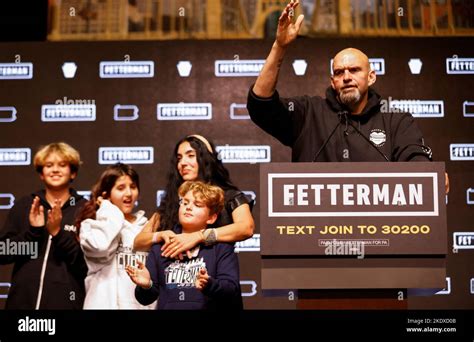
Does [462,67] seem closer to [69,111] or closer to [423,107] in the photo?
[423,107]

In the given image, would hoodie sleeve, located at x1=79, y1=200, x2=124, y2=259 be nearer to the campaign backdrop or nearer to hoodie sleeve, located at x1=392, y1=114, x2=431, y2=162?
hoodie sleeve, located at x1=392, y1=114, x2=431, y2=162

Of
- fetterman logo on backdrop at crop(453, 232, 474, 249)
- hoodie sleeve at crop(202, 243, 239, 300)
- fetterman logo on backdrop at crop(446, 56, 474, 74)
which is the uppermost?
fetterman logo on backdrop at crop(446, 56, 474, 74)

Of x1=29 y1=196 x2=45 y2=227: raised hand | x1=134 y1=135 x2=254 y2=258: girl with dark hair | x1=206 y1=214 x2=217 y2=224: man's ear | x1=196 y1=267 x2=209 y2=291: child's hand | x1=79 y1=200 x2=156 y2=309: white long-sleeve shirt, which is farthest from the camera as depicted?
x1=29 y1=196 x2=45 y2=227: raised hand

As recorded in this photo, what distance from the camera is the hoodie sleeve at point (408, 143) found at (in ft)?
11.0

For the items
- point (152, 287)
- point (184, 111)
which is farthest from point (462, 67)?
point (152, 287)

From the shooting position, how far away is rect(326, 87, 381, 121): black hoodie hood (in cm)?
356

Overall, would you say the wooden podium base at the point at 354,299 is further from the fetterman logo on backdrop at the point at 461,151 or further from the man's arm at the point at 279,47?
the fetterman logo on backdrop at the point at 461,151

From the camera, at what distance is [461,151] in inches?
244

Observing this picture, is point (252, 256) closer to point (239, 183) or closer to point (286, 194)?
point (239, 183)

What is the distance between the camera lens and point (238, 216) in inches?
154

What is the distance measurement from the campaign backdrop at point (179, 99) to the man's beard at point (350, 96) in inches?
105

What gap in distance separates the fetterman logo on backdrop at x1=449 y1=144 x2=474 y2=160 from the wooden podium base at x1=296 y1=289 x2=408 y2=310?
3404mm

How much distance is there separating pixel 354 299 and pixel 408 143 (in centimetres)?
80

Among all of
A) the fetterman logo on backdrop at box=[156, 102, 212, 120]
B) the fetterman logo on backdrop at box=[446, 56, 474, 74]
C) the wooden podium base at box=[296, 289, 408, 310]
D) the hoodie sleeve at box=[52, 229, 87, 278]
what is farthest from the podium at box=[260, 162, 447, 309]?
the fetterman logo on backdrop at box=[446, 56, 474, 74]
